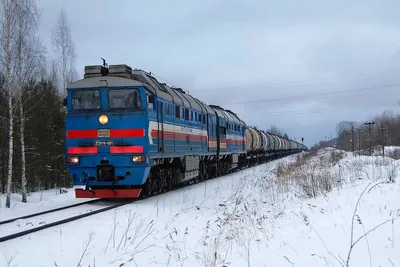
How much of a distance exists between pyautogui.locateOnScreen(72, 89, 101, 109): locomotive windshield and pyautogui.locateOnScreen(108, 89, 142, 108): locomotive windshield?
16.2 inches

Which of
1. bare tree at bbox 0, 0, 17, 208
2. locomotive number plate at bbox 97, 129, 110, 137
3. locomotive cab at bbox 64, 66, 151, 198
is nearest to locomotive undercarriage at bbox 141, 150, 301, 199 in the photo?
locomotive cab at bbox 64, 66, 151, 198

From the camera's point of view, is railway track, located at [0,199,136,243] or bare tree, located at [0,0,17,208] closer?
railway track, located at [0,199,136,243]

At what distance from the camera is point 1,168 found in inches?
1006

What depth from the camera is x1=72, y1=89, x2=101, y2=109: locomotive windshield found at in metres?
12.4

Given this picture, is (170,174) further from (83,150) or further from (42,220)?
(42,220)

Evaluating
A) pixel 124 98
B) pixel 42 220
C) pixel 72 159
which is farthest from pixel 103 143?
pixel 42 220

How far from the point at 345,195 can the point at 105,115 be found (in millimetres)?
7198

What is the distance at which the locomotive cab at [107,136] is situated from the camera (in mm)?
11891

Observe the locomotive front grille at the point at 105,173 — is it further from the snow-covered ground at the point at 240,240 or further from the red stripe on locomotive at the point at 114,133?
the snow-covered ground at the point at 240,240

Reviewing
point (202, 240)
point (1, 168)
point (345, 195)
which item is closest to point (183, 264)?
point (202, 240)

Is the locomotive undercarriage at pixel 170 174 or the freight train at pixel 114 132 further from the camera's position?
the locomotive undercarriage at pixel 170 174

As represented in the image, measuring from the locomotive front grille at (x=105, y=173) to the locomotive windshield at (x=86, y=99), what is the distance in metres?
1.88

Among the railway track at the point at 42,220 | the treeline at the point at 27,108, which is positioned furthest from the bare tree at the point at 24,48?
the railway track at the point at 42,220

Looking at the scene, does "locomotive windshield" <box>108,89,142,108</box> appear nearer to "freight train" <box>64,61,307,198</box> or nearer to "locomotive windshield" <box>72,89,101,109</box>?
"freight train" <box>64,61,307,198</box>
